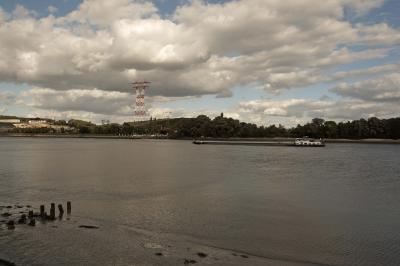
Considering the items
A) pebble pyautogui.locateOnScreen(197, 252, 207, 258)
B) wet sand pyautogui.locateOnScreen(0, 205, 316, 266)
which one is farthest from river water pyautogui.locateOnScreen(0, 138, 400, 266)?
pebble pyautogui.locateOnScreen(197, 252, 207, 258)

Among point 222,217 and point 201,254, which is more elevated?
point 222,217

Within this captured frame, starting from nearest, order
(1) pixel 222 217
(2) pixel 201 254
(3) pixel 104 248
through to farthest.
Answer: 1. (2) pixel 201 254
2. (3) pixel 104 248
3. (1) pixel 222 217

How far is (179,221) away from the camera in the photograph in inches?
1152

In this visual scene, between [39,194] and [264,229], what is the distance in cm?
2389

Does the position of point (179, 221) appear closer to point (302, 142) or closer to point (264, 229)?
point (264, 229)

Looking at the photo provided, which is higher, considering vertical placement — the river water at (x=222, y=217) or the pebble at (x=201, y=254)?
the river water at (x=222, y=217)

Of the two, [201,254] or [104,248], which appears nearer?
[201,254]

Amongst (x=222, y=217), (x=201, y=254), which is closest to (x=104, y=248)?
(x=201, y=254)

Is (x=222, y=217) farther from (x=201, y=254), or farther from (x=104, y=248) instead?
(x=104, y=248)

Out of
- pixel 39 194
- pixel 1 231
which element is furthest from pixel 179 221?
pixel 39 194

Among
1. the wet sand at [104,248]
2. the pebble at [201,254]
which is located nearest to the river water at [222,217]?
the wet sand at [104,248]

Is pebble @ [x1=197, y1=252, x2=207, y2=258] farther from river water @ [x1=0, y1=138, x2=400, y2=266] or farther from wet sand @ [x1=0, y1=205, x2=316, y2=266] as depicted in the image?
river water @ [x1=0, y1=138, x2=400, y2=266]

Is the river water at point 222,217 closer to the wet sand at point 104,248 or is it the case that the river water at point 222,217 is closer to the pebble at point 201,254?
the wet sand at point 104,248

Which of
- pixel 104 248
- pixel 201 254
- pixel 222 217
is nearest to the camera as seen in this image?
pixel 201 254
